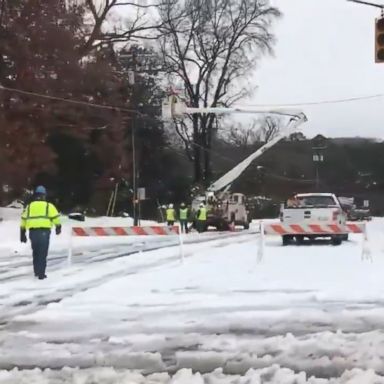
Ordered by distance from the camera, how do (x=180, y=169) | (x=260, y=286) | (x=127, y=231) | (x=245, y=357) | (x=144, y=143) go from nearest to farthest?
(x=245, y=357), (x=260, y=286), (x=127, y=231), (x=144, y=143), (x=180, y=169)

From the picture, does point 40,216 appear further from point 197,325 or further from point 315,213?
point 315,213

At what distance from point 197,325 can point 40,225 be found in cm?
615

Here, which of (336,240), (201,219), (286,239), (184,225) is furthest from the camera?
(184,225)

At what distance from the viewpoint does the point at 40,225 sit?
14930 millimetres

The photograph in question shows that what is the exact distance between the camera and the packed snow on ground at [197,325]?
7.30 m

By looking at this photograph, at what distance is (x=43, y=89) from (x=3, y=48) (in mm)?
2851

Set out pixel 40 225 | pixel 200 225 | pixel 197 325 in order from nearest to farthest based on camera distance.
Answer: pixel 197 325 → pixel 40 225 → pixel 200 225

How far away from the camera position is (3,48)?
127 ft

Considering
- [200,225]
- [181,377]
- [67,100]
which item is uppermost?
[67,100]

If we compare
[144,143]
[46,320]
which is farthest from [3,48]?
[46,320]

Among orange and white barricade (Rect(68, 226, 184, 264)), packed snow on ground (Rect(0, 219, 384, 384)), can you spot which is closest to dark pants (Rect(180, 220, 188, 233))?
orange and white barricade (Rect(68, 226, 184, 264))

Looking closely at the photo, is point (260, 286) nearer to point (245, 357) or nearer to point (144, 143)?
point (245, 357)


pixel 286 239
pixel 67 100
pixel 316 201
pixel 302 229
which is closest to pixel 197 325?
pixel 302 229

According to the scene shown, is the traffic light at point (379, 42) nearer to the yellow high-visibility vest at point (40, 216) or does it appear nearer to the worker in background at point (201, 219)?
the yellow high-visibility vest at point (40, 216)
